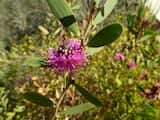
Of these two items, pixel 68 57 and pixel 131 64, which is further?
pixel 131 64

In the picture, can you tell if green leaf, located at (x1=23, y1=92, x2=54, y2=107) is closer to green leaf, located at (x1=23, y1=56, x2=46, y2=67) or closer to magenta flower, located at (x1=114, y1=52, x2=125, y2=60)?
green leaf, located at (x1=23, y1=56, x2=46, y2=67)

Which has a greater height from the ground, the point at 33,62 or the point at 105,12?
the point at 105,12

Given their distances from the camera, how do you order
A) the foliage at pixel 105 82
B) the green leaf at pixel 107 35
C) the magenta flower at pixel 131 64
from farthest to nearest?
the magenta flower at pixel 131 64 → the foliage at pixel 105 82 → the green leaf at pixel 107 35

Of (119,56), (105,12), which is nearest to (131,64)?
(119,56)

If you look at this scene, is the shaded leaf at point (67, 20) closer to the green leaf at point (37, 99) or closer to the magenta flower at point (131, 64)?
the green leaf at point (37, 99)

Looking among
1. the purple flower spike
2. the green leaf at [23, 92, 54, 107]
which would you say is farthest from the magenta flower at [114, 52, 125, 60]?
the green leaf at [23, 92, 54, 107]

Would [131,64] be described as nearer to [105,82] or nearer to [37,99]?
[105,82]

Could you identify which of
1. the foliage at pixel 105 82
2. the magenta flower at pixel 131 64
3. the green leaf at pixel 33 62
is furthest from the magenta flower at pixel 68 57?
the magenta flower at pixel 131 64
